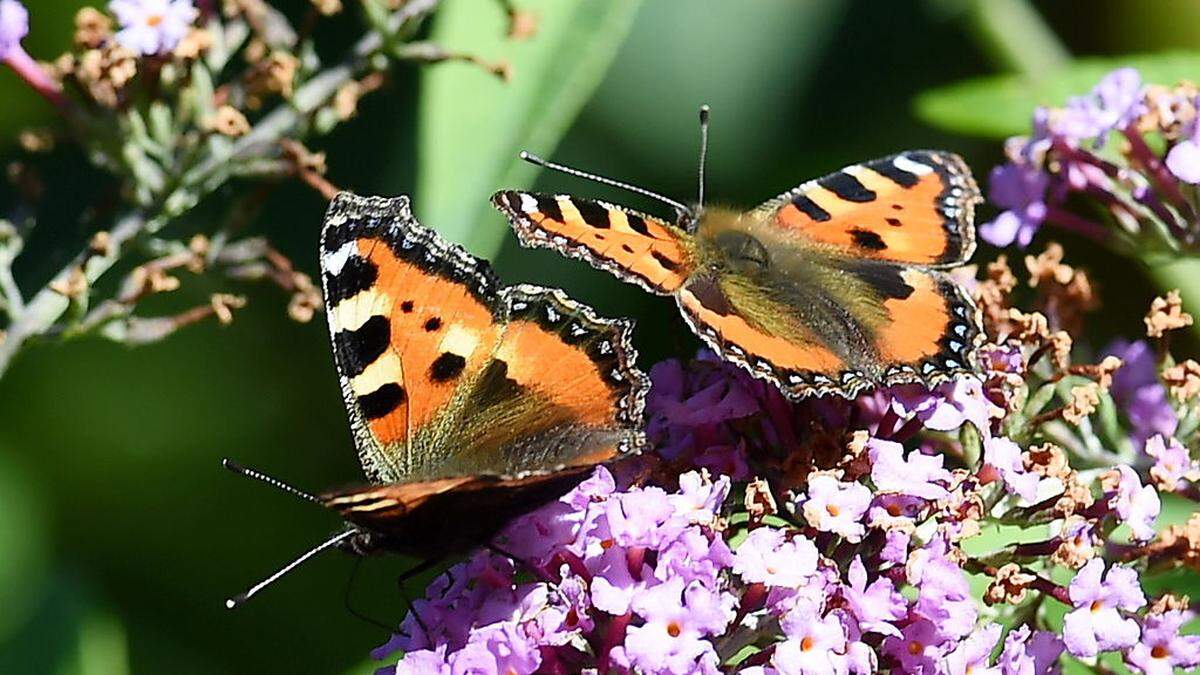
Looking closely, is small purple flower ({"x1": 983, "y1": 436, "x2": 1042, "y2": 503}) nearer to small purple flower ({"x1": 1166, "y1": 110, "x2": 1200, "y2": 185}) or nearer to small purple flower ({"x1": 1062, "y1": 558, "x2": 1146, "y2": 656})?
small purple flower ({"x1": 1062, "y1": 558, "x2": 1146, "y2": 656})

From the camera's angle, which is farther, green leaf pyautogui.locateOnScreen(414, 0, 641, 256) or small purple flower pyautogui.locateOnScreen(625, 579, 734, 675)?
green leaf pyautogui.locateOnScreen(414, 0, 641, 256)

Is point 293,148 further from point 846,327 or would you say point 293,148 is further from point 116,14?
point 846,327

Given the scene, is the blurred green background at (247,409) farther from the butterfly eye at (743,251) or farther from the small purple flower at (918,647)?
the small purple flower at (918,647)

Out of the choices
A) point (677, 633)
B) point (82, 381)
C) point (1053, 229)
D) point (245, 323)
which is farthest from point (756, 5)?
point (677, 633)

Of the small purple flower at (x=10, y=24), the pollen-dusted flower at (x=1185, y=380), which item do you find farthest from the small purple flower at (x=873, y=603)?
the small purple flower at (x=10, y=24)

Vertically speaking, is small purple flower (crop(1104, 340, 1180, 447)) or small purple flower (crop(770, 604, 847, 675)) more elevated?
small purple flower (crop(770, 604, 847, 675))

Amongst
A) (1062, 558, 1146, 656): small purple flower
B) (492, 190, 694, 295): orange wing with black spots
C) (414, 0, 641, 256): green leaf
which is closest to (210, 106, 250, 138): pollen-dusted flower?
(414, 0, 641, 256): green leaf
